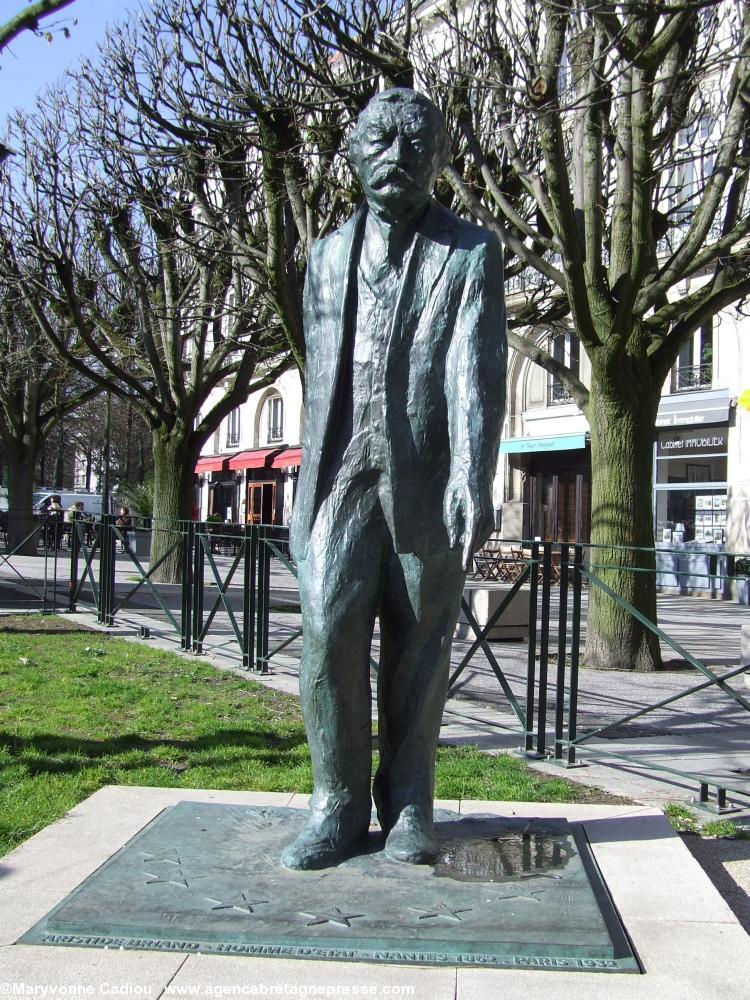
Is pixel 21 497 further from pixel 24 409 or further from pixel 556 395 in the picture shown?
pixel 556 395

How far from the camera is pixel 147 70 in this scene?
42.0 ft

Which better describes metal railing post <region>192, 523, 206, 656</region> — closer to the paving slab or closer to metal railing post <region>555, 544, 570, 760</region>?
metal railing post <region>555, 544, 570, 760</region>

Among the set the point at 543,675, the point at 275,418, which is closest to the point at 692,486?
the point at 543,675

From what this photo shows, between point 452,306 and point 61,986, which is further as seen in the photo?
point 452,306

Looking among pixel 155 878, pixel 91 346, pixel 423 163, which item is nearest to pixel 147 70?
pixel 91 346

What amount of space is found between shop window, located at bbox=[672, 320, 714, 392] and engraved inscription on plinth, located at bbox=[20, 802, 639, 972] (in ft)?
70.1

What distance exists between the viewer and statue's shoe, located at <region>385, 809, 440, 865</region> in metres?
3.07

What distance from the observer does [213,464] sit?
1578 inches

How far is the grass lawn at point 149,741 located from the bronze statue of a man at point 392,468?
1.76 meters

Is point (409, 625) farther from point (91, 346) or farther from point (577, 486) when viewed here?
point (577, 486)

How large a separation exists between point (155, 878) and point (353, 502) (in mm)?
1319

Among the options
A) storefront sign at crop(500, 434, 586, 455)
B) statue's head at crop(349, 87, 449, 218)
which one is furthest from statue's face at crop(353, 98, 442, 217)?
storefront sign at crop(500, 434, 586, 455)

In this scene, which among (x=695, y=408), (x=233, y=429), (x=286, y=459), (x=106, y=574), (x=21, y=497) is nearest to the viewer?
(x=106, y=574)

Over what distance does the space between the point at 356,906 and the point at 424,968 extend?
0.28 m
